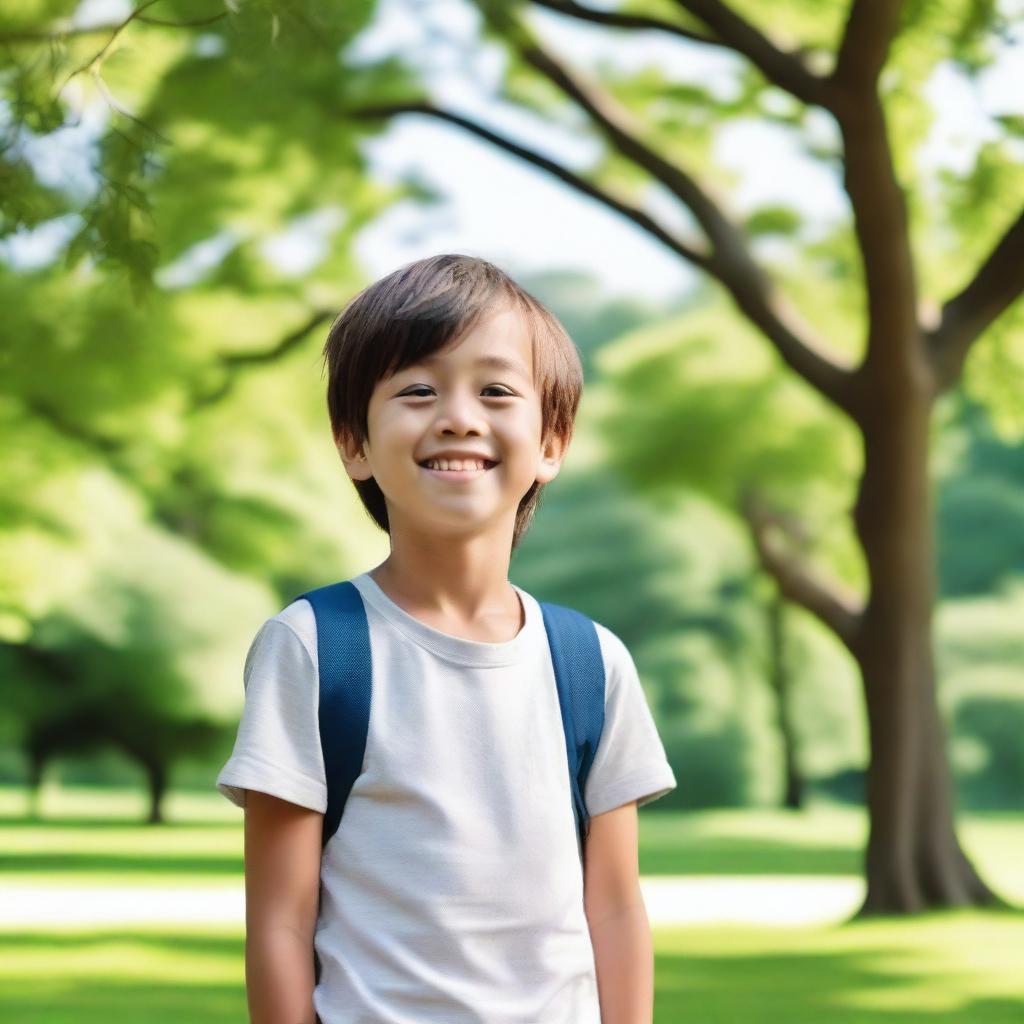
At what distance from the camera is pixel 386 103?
12.8 m

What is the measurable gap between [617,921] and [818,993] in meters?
7.15

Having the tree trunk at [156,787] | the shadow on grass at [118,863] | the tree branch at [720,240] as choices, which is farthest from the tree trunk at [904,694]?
the tree trunk at [156,787]

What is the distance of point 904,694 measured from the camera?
11.8 meters

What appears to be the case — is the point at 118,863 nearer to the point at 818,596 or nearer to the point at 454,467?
the point at 818,596

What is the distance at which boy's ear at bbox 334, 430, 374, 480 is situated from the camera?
2070 mm

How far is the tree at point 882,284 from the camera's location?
426 inches

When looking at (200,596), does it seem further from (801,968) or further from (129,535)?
(801,968)

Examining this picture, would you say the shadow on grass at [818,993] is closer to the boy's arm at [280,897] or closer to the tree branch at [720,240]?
the tree branch at [720,240]

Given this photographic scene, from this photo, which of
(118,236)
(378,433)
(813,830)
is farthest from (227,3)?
(813,830)

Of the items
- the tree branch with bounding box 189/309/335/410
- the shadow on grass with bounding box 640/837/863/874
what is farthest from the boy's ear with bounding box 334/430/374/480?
the shadow on grass with bounding box 640/837/863/874

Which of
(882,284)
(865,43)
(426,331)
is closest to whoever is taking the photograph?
(426,331)

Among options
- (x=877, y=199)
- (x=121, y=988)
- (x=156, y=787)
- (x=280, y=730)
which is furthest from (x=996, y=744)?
(x=280, y=730)

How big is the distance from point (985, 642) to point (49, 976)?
23293mm

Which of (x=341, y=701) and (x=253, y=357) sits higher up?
(x=253, y=357)
